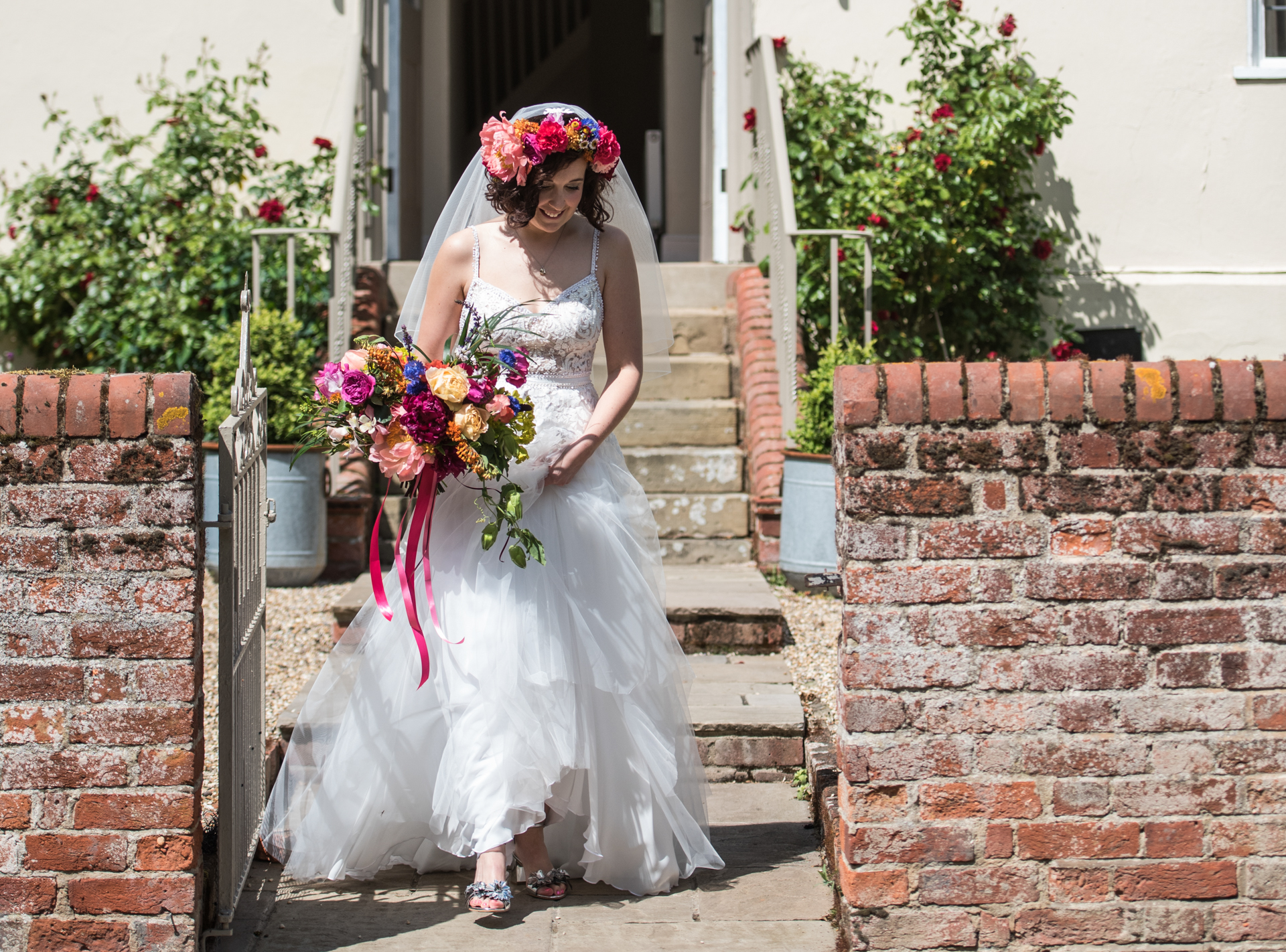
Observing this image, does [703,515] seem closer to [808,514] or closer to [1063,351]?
[808,514]

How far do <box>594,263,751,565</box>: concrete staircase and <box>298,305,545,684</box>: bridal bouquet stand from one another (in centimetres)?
272

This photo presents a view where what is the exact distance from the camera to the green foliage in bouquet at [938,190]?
6871 mm

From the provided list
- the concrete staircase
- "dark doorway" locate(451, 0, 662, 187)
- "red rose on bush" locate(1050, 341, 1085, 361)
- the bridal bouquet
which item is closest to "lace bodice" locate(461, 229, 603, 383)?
the bridal bouquet

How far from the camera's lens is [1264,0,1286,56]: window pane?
768 centimetres

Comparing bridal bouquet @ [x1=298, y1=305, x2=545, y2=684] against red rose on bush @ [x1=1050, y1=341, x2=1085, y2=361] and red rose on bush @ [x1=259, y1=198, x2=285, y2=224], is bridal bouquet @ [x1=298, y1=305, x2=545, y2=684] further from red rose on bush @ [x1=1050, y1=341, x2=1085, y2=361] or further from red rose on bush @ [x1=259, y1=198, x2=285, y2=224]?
red rose on bush @ [x1=259, y1=198, x2=285, y2=224]

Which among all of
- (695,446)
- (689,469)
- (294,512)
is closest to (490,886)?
(294,512)

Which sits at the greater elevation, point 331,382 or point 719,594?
point 331,382

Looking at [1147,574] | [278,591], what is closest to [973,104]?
[278,591]

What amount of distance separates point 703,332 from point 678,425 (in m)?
0.85

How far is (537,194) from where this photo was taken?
3.15 m

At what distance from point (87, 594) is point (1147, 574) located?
7.13 ft

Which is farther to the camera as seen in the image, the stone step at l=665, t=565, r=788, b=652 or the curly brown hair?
the stone step at l=665, t=565, r=788, b=652

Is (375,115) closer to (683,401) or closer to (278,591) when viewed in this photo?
(683,401)

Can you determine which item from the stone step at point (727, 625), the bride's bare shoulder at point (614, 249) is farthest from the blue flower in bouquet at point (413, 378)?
the stone step at point (727, 625)
